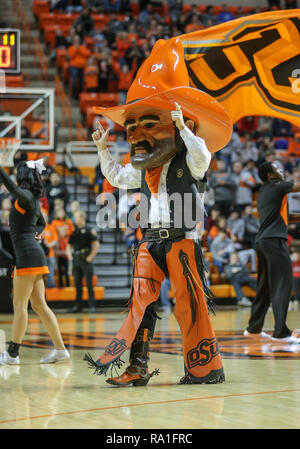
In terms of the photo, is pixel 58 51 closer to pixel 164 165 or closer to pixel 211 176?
pixel 211 176

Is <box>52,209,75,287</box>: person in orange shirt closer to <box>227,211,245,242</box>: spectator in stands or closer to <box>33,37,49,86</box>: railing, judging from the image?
<box>227,211,245,242</box>: spectator in stands

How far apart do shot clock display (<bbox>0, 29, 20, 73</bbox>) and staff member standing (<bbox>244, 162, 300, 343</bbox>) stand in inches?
167

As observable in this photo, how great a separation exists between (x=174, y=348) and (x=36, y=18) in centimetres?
1619

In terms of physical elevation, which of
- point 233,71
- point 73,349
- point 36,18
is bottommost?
point 73,349

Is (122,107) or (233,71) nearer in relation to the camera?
(122,107)

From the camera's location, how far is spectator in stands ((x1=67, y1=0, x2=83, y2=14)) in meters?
20.2

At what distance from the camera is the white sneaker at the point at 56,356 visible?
20.1ft

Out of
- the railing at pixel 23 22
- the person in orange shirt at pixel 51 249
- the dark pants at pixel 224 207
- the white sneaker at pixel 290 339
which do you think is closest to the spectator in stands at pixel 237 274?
the dark pants at pixel 224 207

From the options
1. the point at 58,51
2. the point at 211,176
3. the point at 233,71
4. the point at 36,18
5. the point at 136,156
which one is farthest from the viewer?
the point at 36,18

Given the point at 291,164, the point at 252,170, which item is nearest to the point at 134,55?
the point at 252,170

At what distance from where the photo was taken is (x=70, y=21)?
2009cm

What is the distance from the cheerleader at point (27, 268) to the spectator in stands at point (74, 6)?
15.0 m

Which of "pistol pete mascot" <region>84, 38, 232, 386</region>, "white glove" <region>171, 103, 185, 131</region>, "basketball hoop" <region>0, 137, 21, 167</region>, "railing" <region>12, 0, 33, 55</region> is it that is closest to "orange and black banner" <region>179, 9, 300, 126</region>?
"pistol pete mascot" <region>84, 38, 232, 386</region>

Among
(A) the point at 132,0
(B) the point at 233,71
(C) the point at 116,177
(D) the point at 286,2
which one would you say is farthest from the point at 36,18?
(C) the point at 116,177
